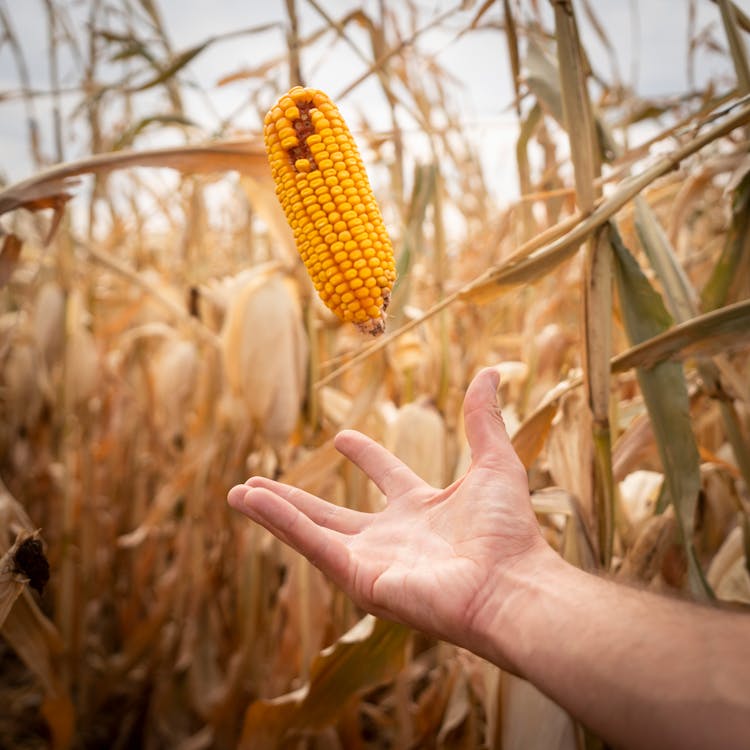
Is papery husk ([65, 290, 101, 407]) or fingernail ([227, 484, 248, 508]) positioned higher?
papery husk ([65, 290, 101, 407])

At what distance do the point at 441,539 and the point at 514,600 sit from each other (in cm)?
15

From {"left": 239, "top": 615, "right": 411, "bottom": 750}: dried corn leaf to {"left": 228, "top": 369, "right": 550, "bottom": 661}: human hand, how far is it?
0.47m

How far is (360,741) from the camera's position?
2.04 metres

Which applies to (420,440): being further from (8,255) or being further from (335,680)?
(8,255)

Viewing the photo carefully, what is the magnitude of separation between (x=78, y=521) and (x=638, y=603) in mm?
2896

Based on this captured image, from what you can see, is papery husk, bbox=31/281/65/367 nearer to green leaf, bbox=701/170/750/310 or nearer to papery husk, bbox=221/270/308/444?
papery husk, bbox=221/270/308/444

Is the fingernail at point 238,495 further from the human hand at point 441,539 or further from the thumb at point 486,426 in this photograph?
the thumb at point 486,426

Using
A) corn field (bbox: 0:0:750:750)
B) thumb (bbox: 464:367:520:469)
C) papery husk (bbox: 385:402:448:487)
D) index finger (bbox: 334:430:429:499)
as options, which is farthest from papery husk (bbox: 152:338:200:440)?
thumb (bbox: 464:367:520:469)

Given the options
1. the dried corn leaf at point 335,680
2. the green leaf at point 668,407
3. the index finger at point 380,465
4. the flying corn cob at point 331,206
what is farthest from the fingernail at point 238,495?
the green leaf at point 668,407

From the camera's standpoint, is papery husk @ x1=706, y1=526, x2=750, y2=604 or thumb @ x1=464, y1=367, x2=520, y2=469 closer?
thumb @ x1=464, y1=367, x2=520, y2=469

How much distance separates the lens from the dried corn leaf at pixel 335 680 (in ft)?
4.61

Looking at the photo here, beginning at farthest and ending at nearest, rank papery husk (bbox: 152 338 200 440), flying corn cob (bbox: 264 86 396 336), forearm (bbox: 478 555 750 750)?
papery husk (bbox: 152 338 200 440) → flying corn cob (bbox: 264 86 396 336) → forearm (bbox: 478 555 750 750)

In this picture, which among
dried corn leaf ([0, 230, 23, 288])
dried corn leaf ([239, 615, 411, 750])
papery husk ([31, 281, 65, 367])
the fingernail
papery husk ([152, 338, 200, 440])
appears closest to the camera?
the fingernail

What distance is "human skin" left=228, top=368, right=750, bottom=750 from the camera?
2.00 feet
